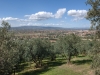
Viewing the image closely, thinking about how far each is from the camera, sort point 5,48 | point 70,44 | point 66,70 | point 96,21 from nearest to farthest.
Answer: point 96,21 → point 5,48 → point 66,70 → point 70,44

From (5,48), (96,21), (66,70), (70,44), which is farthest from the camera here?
(70,44)

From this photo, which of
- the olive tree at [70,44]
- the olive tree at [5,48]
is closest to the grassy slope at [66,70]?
the olive tree at [70,44]

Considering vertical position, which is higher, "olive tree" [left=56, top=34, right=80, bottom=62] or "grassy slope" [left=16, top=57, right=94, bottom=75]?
"olive tree" [left=56, top=34, right=80, bottom=62]

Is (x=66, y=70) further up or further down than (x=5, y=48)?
further down

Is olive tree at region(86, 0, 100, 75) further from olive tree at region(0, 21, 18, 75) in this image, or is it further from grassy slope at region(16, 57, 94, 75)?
grassy slope at region(16, 57, 94, 75)

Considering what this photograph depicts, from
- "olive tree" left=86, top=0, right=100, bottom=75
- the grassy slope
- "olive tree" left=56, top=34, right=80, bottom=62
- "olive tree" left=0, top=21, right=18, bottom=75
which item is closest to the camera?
"olive tree" left=86, top=0, right=100, bottom=75

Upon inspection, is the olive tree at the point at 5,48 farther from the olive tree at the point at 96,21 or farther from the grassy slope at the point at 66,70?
the grassy slope at the point at 66,70

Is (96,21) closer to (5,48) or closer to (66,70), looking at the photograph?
(5,48)

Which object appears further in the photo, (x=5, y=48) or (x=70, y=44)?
(x=70, y=44)

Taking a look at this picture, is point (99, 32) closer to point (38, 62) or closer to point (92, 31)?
point (92, 31)

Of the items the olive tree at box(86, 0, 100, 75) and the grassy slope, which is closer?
the olive tree at box(86, 0, 100, 75)

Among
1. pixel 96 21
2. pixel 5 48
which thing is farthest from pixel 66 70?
pixel 96 21

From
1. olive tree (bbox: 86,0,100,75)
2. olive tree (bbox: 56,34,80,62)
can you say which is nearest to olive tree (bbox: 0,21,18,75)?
olive tree (bbox: 86,0,100,75)

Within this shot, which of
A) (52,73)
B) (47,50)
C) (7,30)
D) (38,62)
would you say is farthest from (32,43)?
(7,30)
